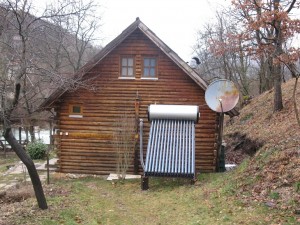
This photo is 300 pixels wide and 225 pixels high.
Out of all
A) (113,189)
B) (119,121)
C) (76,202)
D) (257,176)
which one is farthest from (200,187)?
(119,121)

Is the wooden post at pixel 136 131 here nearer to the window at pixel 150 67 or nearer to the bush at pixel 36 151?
the window at pixel 150 67

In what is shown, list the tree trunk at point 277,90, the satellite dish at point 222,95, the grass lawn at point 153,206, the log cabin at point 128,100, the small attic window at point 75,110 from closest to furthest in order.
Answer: the grass lawn at point 153,206 < the satellite dish at point 222,95 < the log cabin at point 128,100 < the small attic window at point 75,110 < the tree trunk at point 277,90

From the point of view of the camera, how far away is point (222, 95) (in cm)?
1423

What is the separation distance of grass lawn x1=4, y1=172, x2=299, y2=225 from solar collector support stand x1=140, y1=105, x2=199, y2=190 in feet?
2.00

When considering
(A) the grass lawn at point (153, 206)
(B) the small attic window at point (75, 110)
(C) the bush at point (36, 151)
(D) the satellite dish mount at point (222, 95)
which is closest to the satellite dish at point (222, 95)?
(D) the satellite dish mount at point (222, 95)

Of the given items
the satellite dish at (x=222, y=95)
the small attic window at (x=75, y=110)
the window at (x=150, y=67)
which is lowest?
the small attic window at (x=75, y=110)

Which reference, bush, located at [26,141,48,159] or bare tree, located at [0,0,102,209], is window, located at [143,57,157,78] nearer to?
bare tree, located at [0,0,102,209]

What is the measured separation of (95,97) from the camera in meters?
16.3

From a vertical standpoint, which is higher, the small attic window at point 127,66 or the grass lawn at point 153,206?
the small attic window at point 127,66

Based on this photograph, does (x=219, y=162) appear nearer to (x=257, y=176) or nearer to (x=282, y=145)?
(x=282, y=145)

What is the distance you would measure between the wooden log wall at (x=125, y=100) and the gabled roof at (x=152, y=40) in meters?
0.50

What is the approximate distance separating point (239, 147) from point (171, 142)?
7739 mm

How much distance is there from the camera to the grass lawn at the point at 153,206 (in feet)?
27.7

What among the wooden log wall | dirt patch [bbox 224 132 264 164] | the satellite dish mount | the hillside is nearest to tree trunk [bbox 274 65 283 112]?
the hillside
